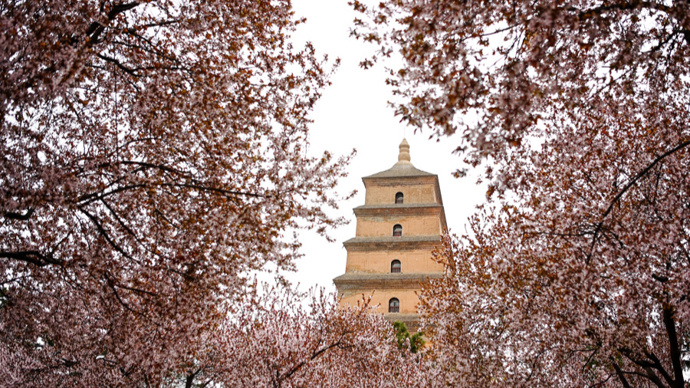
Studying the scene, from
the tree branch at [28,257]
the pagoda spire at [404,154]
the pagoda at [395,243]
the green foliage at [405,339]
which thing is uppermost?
the pagoda spire at [404,154]

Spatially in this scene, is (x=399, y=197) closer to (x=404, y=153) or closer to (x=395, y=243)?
(x=395, y=243)

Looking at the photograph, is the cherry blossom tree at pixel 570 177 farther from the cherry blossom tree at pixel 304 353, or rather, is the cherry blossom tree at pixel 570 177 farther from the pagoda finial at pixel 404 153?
the pagoda finial at pixel 404 153

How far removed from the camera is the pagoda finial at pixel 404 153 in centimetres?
4178

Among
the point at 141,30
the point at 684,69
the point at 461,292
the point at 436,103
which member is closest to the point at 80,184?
the point at 141,30

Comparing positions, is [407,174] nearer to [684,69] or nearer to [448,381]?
[448,381]

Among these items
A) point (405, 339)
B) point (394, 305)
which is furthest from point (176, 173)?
point (394, 305)

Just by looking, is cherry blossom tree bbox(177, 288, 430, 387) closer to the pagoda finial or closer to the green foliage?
the green foliage

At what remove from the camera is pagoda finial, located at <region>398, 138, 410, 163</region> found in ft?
137

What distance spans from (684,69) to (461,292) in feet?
33.1

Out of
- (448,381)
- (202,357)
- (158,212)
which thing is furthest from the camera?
(202,357)

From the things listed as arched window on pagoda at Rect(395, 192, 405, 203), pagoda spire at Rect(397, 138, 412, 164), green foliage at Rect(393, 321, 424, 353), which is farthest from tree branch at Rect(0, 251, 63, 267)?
pagoda spire at Rect(397, 138, 412, 164)

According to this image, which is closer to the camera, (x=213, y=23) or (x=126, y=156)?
(x=213, y=23)

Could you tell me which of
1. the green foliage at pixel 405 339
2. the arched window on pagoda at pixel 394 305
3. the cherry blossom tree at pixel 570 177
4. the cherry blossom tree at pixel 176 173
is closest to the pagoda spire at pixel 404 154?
the arched window on pagoda at pixel 394 305

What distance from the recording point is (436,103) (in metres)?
4.04
